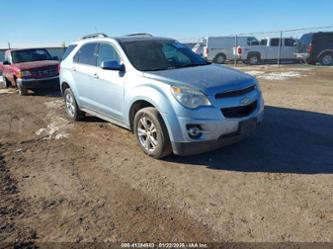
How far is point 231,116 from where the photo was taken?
14.2 feet

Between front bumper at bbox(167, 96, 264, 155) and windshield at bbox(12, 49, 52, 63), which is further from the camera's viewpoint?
windshield at bbox(12, 49, 52, 63)

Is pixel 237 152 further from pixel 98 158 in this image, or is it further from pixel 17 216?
pixel 17 216

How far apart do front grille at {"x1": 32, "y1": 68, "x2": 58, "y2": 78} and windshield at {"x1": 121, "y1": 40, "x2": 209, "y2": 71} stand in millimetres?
7063

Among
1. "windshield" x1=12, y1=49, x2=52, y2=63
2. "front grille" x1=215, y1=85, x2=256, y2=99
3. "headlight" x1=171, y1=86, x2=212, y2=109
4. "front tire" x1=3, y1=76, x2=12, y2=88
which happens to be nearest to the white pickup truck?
"windshield" x1=12, y1=49, x2=52, y2=63

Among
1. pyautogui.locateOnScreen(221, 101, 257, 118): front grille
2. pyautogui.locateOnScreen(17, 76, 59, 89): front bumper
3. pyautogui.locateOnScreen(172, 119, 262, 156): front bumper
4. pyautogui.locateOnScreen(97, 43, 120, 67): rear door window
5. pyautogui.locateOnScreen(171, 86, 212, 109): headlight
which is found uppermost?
pyautogui.locateOnScreen(97, 43, 120, 67): rear door window

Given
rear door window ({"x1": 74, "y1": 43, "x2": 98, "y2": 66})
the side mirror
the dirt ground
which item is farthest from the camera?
rear door window ({"x1": 74, "y1": 43, "x2": 98, "y2": 66})

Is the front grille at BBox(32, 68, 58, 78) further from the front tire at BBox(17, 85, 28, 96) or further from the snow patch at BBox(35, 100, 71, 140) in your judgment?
the snow patch at BBox(35, 100, 71, 140)

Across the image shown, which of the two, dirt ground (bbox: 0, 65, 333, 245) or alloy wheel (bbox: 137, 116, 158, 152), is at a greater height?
alloy wheel (bbox: 137, 116, 158, 152)

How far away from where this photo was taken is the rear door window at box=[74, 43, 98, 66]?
6.15 meters

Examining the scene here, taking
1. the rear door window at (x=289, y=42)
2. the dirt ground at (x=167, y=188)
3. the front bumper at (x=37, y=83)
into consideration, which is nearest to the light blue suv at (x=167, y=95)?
the dirt ground at (x=167, y=188)

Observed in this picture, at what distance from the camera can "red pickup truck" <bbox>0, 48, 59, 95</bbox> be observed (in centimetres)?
1142

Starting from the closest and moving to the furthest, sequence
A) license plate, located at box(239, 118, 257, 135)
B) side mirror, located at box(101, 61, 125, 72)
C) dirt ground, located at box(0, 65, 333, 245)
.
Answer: dirt ground, located at box(0, 65, 333, 245)
license plate, located at box(239, 118, 257, 135)
side mirror, located at box(101, 61, 125, 72)

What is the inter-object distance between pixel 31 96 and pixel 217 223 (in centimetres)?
1034

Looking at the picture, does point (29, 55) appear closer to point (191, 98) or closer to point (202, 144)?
point (191, 98)
